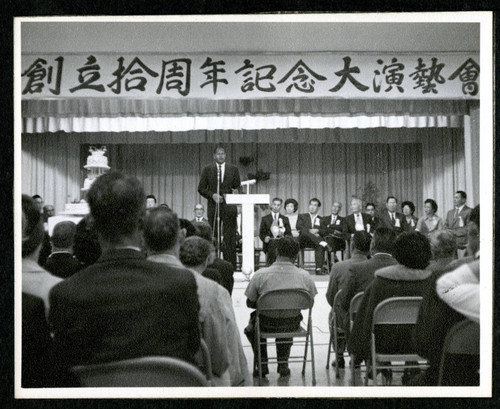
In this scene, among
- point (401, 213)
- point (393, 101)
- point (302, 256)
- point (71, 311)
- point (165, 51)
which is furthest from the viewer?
point (393, 101)

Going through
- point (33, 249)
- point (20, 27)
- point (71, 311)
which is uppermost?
point (20, 27)

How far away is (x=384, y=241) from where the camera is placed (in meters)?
2.58

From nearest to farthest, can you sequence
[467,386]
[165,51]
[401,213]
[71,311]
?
[71,311], [467,386], [165,51], [401,213]

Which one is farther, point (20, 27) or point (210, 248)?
point (210, 248)

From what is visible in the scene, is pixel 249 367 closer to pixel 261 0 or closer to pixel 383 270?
pixel 383 270

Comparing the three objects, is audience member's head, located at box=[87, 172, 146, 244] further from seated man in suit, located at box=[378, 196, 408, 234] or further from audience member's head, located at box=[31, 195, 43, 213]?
seated man in suit, located at box=[378, 196, 408, 234]

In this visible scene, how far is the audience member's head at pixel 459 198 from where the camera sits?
2350 millimetres

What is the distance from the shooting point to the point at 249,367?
7.49 feet

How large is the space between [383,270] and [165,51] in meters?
1.46

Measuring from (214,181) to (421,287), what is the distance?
1.19 m

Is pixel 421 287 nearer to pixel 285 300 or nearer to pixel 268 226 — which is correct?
pixel 285 300

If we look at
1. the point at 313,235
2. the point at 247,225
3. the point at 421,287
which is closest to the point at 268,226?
the point at 247,225

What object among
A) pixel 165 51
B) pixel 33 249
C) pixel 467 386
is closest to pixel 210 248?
pixel 33 249

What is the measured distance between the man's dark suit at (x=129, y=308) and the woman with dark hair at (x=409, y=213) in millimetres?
1371
